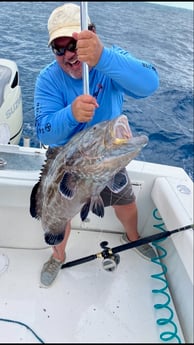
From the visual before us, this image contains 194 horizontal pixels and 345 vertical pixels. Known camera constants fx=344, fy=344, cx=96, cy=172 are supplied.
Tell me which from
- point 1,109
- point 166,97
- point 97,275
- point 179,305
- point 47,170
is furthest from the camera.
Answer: point 166,97

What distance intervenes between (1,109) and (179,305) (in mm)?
2802

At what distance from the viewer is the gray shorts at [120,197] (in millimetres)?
2373

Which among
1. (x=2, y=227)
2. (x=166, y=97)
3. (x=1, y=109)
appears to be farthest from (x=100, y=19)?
(x=2, y=227)

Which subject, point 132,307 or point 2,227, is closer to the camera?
point 132,307

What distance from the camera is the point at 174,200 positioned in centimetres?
222

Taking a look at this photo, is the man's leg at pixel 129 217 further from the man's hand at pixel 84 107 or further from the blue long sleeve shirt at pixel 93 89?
the man's hand at pixel 84 107

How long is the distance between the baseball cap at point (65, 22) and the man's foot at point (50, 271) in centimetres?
151

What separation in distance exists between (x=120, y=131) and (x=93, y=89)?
0.69 metres

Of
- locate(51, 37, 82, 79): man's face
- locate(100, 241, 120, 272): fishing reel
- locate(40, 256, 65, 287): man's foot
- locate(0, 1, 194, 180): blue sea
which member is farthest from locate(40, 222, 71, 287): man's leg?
locate(0, 1, 194, 180): blue sea

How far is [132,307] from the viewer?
2258 millimetres

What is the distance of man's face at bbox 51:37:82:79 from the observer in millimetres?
1818

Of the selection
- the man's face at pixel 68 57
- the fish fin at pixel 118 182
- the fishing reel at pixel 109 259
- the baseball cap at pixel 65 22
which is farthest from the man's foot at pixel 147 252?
the baseball cap at pixel 65 22

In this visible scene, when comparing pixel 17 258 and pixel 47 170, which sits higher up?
pixel 47 170

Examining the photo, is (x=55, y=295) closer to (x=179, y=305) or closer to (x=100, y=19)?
(x=179, y=305)
